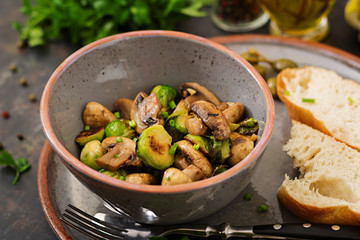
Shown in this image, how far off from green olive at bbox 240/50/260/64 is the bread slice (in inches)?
10.3

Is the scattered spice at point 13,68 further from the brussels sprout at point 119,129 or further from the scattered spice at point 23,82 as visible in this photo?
the brussels sprout at point 119,129

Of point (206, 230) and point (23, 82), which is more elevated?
point (23, 82)

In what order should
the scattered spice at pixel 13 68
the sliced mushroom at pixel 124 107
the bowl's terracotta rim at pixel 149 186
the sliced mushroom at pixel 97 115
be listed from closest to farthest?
the bowl's terracotta rim at pixel 149 186, the sliced mushroom at pixel 97 115, the sliced mushroom at pixel 124 107, the scattered spice at pixel 13 68

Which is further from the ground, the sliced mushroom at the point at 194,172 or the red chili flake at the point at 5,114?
the sliced mushroom at the point at 194,172

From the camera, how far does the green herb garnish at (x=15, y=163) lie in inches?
116

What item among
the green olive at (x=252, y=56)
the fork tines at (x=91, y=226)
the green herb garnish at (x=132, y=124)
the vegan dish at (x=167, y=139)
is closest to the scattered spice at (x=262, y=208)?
the vegan dish at (x=167, y=139)

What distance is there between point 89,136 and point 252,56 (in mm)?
1452

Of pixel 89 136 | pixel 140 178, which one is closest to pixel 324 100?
pixel 140 178

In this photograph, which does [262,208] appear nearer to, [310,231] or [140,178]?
[310,231]

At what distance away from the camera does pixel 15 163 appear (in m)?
3.01

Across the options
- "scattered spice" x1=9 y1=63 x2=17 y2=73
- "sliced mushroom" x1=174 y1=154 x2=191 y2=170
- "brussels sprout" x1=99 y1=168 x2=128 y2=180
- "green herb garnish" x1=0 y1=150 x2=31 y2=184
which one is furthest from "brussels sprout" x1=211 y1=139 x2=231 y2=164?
"scattered spice" x1=9 y1=63 x2=17 y2=73

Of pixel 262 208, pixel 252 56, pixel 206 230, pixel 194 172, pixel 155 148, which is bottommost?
pixel 262 208

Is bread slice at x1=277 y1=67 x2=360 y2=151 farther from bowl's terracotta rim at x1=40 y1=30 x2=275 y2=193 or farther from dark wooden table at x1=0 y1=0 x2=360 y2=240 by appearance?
dark wooden table at x1=0 y1=0 x2=360 y2=240

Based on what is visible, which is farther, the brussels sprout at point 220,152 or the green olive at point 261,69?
the green olive at point 261,69
